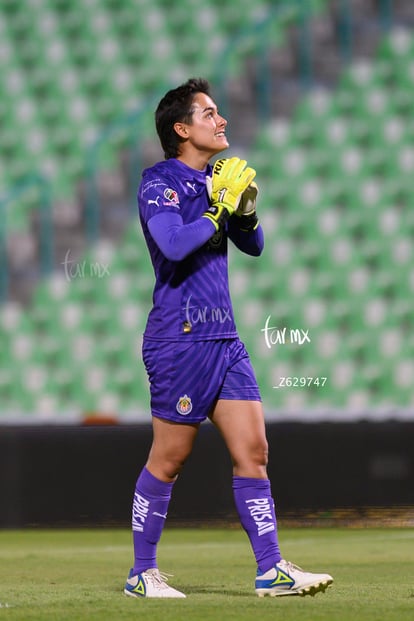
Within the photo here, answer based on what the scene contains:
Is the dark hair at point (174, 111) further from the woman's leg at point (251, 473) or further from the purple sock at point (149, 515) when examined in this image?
the purple sock at point (149, 515)

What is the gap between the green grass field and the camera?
3.55 metres

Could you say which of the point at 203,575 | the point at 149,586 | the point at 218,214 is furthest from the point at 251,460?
the point at 203,575

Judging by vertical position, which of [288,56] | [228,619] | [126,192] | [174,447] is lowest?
[228,619]

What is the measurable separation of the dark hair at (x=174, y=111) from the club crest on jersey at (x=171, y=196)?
0.25 metres

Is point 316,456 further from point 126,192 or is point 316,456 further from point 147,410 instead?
point 126,192

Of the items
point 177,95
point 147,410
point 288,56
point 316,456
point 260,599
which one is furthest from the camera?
point 288,56

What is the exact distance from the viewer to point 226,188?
3.97 metres

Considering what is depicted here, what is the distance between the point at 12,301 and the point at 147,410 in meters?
1.45

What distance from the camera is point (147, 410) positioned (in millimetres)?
8281

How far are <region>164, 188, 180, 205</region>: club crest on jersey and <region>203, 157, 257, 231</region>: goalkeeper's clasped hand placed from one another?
0.35 feet

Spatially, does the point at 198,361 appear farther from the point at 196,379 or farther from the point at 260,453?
the point at 260,453

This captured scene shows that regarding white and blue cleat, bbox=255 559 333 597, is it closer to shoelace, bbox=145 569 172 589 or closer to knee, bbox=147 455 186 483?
shoelace, bbox=145 569 172 589

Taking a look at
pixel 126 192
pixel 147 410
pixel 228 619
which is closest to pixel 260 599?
pixel 228 619

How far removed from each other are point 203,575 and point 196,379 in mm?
1144
